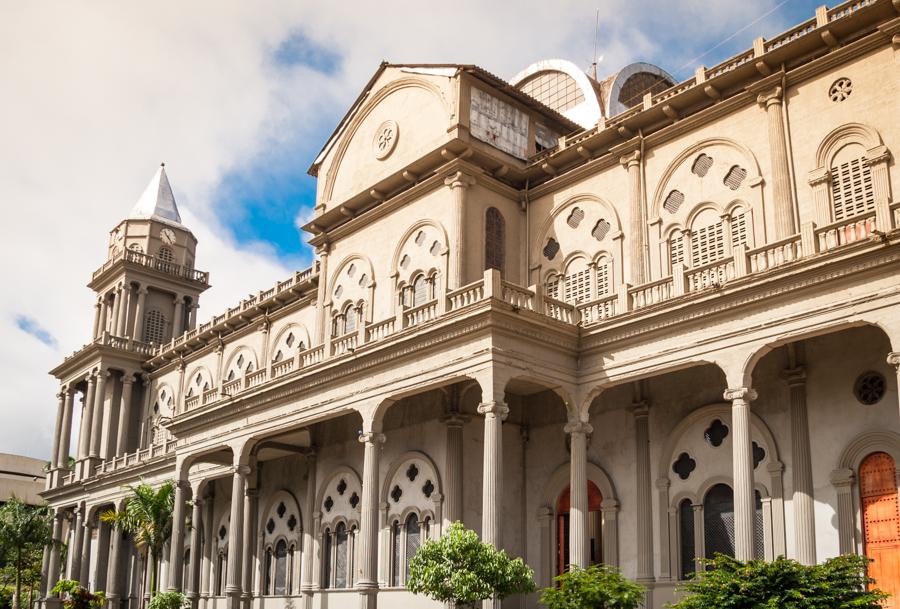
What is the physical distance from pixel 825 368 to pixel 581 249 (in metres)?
8.68

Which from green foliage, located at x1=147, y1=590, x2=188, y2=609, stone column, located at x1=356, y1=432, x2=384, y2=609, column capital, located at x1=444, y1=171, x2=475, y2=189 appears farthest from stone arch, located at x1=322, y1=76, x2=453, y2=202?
green foliage, located at x1=147, y1=590, x2=188, y2=609

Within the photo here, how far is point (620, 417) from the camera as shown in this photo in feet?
86.2

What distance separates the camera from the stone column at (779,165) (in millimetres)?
23438

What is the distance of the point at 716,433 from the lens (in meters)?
24.2

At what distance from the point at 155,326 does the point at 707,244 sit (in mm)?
39741

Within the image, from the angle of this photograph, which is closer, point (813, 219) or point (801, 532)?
point (801, 532)

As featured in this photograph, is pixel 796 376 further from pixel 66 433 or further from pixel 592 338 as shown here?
pixel 66 433

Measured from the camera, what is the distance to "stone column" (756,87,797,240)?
23.4 m

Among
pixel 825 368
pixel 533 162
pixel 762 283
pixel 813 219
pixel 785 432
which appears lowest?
pixel 785 432

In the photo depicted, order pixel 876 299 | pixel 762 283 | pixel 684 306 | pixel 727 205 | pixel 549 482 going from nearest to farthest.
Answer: pixel 876 299
pixel 762 283
pixel 684 306
pixel 727 205
pixel 549 482

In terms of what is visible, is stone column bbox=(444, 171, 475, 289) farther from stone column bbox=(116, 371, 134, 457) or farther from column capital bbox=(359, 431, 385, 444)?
stone column bbox=(116, 371, 134, 457)

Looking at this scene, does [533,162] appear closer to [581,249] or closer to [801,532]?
[581,249]

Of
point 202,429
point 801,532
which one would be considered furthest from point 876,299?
point 202,429

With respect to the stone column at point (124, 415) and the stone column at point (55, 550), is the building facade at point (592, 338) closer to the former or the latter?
the stone column at point (124, 415)
